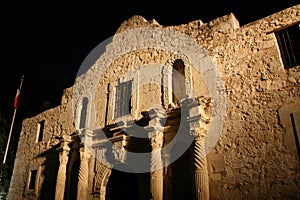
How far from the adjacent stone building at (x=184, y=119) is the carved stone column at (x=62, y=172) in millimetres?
37

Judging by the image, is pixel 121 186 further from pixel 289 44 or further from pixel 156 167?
pixel 289 44

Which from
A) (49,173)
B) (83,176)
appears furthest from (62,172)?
(49,173)

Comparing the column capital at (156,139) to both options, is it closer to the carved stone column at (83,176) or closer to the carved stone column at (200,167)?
the carved stone column at (200,167)

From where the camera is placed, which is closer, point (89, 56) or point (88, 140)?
point (88, 140)

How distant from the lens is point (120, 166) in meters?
8.95

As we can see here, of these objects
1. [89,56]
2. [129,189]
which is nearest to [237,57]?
[129,189]

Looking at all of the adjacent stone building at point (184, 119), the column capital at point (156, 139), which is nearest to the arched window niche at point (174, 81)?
the adjacent stone building at point (184, 119)

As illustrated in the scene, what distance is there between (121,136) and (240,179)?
13.3ft

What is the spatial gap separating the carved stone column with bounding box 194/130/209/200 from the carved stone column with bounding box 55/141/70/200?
5.57 metres

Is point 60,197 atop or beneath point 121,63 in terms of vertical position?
beneath

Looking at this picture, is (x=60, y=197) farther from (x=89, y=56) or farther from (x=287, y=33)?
(x=287, y=33)

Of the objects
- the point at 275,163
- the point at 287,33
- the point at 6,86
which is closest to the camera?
the point at 275,163

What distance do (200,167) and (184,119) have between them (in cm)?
156

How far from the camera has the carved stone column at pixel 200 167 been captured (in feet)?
21.6
